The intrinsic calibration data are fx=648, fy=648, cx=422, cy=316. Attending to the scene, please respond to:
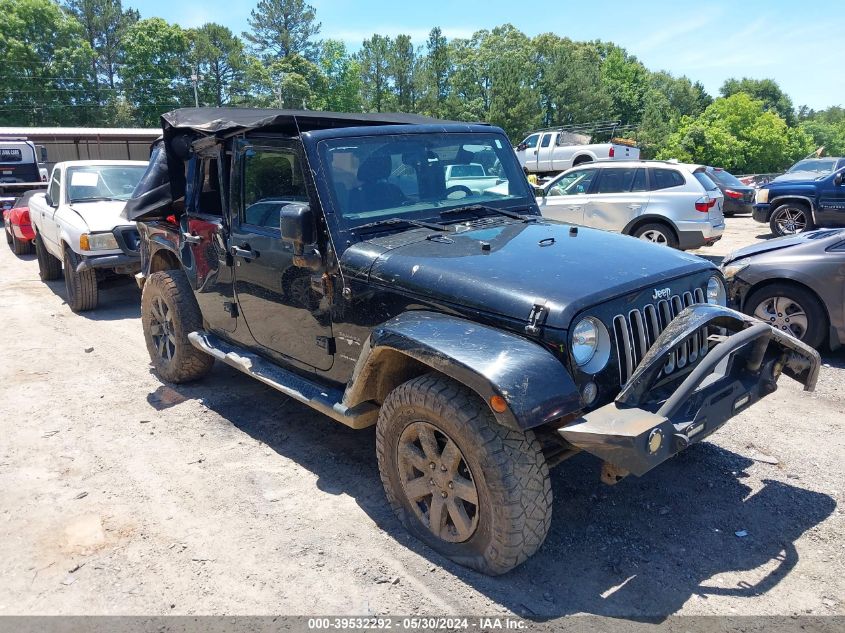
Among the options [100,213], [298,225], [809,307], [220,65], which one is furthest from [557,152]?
[220,65]

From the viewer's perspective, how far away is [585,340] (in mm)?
2893

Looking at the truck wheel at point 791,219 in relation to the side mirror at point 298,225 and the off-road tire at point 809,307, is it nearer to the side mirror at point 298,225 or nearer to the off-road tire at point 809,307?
the off-road tire at point 809,307

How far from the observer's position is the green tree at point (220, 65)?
64375mm

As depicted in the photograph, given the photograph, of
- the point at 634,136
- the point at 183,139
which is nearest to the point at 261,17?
the point at 634,136

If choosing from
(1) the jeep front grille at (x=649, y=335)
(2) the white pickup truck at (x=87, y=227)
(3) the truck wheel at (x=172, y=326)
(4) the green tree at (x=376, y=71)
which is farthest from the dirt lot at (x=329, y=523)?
(4) the green tree at (x=376, y=71)

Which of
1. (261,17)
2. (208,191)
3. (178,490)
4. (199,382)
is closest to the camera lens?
(178,490)

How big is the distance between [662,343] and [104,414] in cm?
421

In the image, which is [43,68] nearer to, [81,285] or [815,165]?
[81,285]

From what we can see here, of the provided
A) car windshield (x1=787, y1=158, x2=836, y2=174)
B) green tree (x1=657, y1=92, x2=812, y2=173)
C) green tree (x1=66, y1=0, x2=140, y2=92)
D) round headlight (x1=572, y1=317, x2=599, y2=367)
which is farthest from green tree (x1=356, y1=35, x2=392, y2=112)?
round headlight (x1=572, y1=317, x2=599, y2=367)

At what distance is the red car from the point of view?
12164 mm

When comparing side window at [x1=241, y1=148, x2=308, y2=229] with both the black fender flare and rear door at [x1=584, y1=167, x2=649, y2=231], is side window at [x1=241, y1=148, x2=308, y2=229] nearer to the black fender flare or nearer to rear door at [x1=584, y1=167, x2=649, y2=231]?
the black fender flare

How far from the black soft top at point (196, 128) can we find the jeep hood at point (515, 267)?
3.15 feet

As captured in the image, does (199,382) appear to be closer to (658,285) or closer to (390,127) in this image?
(390,127)

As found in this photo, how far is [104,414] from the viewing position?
5059 mm
